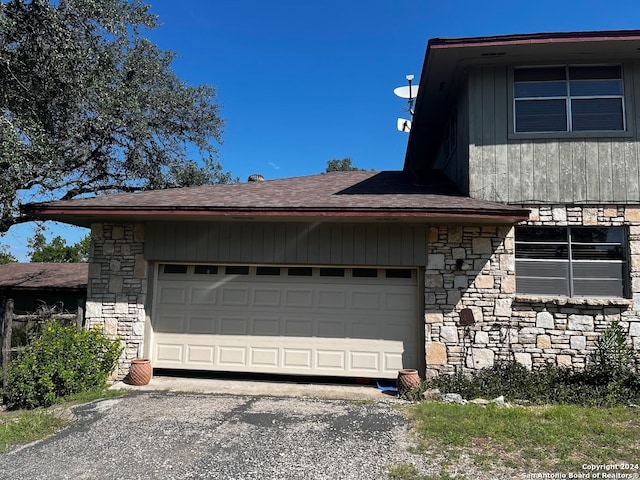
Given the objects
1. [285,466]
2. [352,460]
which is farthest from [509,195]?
[285,466]

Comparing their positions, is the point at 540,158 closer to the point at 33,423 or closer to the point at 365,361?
the point at 365,361

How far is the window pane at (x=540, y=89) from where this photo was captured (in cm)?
789

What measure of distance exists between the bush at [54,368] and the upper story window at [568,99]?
8.28 metres

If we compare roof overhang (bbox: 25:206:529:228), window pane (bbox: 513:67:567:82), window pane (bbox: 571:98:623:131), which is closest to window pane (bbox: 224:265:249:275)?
roof overhang (bbox: 25:206:529:228)

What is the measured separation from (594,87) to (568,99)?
19.4 inches

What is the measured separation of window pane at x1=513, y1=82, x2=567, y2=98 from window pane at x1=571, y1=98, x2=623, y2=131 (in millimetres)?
306

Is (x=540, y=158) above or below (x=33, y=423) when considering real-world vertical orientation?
above

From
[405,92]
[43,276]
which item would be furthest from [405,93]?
[43,276]

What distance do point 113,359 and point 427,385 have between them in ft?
17.7

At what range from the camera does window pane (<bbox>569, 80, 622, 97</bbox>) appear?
775 centimetres

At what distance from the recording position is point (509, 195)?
7.68 meters

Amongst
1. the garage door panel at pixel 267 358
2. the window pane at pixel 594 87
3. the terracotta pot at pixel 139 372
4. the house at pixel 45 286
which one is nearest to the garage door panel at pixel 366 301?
the garage door panel at pixel 267 358

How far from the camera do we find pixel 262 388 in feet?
24.5

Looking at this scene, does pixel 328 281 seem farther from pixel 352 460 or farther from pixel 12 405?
pixel 12 405
